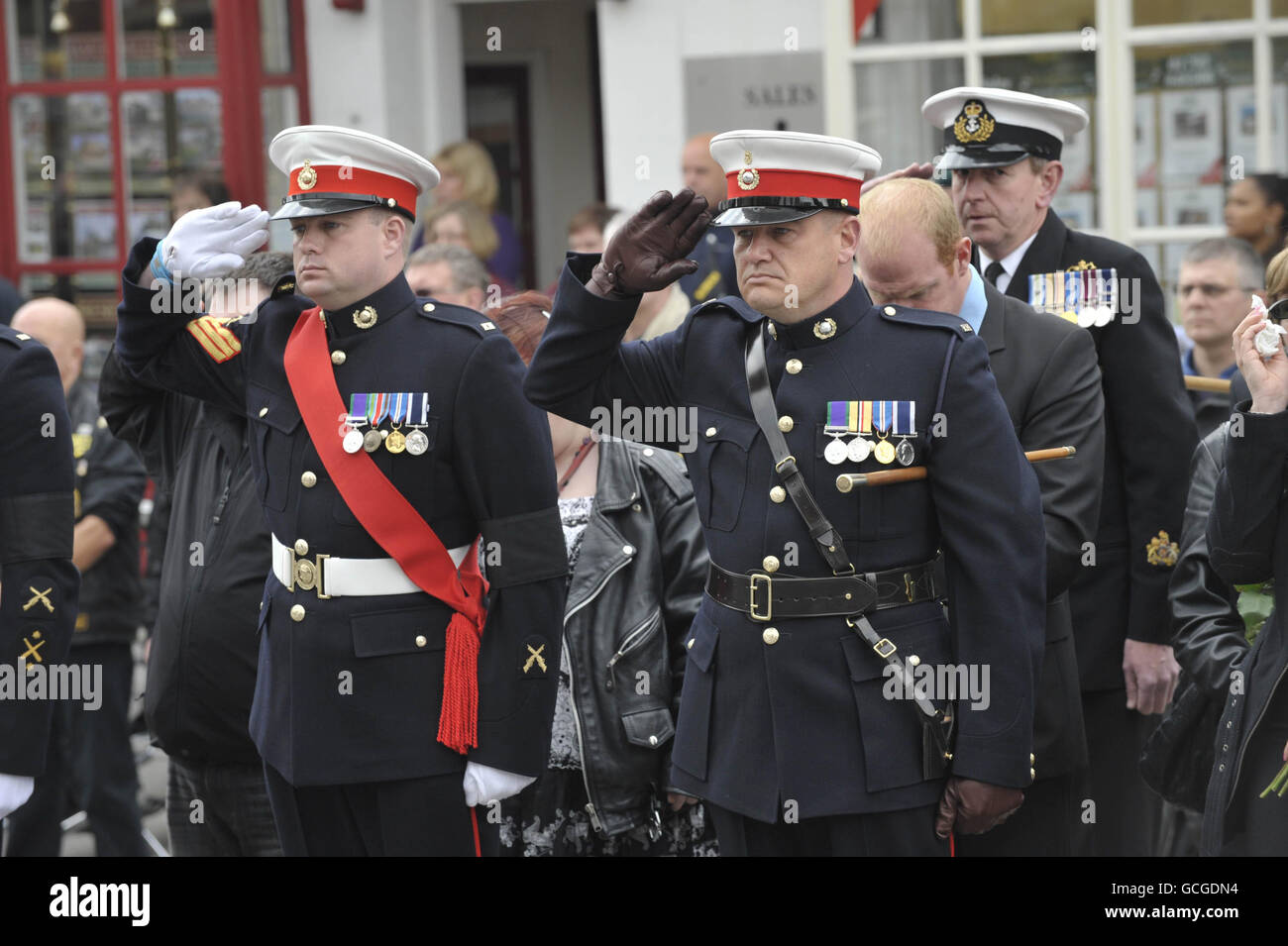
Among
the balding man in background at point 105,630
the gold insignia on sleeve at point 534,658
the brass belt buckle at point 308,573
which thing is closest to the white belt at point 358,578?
the brass belt buckle at point 308,573

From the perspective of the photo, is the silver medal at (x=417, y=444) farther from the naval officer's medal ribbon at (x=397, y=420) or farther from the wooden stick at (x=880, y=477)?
the wooden stick at (x=880, y=477)

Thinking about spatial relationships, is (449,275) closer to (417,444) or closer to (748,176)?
(417,444)

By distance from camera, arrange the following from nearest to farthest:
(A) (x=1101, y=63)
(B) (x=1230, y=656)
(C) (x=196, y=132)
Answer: (B) (x=1230, y=656)
(A) (x=1101, y=63)
(C) (x=196, y=132)

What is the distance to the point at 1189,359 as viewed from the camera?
5.82 m

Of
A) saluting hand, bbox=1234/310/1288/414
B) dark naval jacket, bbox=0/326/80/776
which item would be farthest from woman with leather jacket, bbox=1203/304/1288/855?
dark naval jacket, bbox=0/326/80/776

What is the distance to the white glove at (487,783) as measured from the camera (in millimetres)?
3471

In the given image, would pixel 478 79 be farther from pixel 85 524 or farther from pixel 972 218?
pixel 972 218

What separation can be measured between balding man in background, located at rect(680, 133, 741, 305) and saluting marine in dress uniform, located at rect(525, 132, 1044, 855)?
11.2 feet

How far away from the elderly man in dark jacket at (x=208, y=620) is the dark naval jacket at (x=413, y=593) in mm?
464

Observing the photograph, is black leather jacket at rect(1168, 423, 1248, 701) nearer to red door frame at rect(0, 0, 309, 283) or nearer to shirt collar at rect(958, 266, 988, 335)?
shirt collar at rect(958, 266, 988, 335)

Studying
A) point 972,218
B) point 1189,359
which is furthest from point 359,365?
point 1189,359

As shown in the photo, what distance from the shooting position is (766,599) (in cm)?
317

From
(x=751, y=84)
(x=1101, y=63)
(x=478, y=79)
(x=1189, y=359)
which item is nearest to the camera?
(x=1189, y=359)
